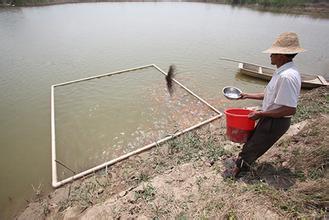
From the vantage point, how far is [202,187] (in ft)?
6.98

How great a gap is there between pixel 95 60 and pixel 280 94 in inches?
236

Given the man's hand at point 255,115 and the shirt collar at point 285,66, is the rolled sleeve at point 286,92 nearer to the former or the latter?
the shirt collar at point 285,66

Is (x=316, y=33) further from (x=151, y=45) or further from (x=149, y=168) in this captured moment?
(x=149, y=168)

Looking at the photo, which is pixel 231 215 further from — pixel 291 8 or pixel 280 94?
pixel 291 8

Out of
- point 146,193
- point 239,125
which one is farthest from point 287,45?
point 146,193

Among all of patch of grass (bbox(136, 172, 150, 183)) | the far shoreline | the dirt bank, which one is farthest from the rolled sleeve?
the far shoreline

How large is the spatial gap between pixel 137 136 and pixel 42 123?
1.89m

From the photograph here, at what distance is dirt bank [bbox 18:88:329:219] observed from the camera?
1719 millimetres

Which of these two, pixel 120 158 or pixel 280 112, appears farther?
pixel 120 158

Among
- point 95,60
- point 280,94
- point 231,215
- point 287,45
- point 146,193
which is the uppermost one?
point 287,45

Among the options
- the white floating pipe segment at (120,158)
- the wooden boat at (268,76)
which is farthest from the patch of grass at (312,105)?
the white floating pipe segment at (120,158)

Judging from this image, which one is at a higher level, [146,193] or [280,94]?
[280,94]

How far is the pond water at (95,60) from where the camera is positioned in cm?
324

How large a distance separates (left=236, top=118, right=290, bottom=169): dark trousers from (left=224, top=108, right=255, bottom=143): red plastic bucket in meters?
0.06
